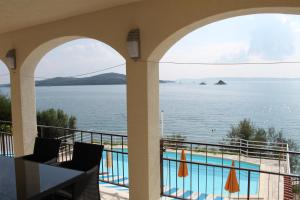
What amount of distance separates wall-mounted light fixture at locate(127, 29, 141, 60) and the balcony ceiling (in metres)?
0.36

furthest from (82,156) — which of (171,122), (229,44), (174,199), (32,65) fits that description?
(229,44)

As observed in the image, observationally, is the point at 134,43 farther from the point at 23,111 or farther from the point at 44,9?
the point at 23,111

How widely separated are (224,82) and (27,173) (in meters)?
21.8

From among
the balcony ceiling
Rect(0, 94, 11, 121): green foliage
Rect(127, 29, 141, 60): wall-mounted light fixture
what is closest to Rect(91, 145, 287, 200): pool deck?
Rect(127, 29, 141, 60): wall-mounted light fixture

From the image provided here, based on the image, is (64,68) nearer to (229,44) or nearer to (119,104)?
(119,104)

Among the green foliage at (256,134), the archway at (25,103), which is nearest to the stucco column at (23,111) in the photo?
the archway at (25,103)

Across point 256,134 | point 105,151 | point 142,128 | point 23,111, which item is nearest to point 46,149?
point 142,128

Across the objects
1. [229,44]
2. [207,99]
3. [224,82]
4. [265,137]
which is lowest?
[265,137]

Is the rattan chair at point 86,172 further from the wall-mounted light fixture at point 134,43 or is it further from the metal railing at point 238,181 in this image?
the metal railing at point 238,181

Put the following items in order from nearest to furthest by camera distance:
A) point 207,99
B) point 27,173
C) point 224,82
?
point 27,173 < point 224,82 < point 207,99

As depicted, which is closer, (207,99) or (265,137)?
(265,137)

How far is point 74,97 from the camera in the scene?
29.3 m

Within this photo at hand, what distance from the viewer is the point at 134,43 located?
2.84m

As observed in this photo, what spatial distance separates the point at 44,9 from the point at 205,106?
2296 centimetres
